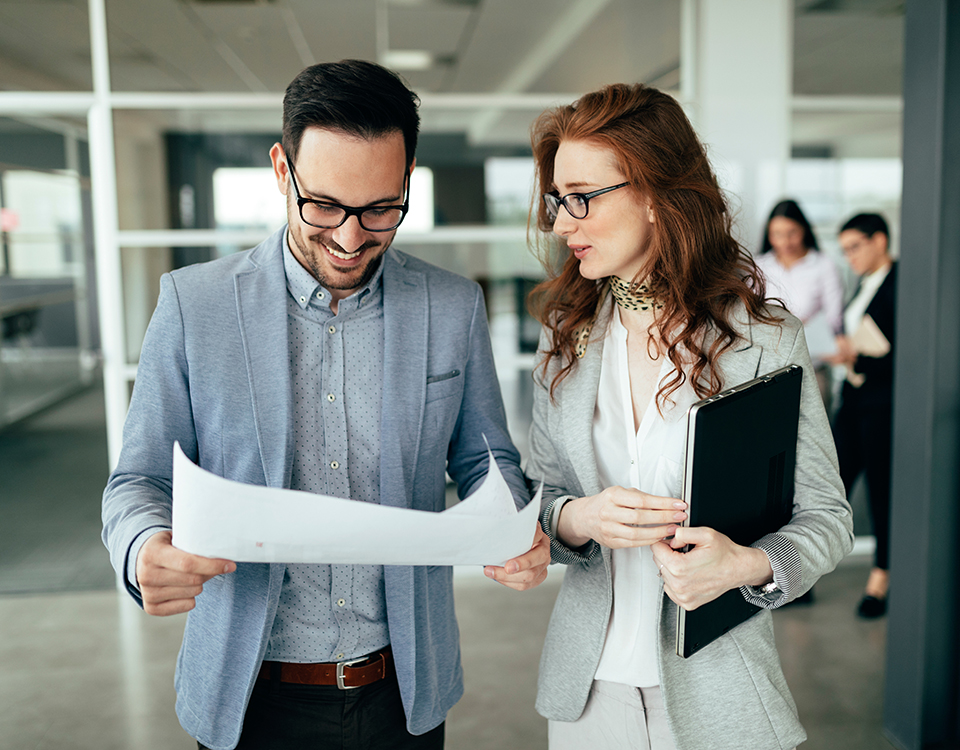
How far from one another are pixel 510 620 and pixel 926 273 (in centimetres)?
232

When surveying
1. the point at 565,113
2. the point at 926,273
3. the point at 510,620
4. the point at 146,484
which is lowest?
the point at 510,620

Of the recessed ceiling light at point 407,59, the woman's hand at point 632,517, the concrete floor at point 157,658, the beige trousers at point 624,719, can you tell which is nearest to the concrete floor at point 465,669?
the concrete floor at point 157,658

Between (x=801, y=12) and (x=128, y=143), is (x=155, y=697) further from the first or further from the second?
(x=801, y=12)

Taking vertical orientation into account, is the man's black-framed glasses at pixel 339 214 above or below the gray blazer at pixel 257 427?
above

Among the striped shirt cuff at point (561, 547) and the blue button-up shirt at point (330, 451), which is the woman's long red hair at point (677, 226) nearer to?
the striped shirt cuff at point (561, 547)

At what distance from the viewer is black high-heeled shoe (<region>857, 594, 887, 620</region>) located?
3557 mm

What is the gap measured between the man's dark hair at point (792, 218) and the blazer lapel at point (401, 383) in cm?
294

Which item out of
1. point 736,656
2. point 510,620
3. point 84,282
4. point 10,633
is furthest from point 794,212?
point 84,282

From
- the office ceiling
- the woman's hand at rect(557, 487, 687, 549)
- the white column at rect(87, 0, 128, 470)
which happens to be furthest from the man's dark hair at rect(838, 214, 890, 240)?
the white column at rect(87, 0, 128, 470)

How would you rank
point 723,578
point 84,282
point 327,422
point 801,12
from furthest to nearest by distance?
1. point 84,282
2. point 801,12
3. point 327,422
4. point 723,578

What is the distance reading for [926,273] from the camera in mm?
2266

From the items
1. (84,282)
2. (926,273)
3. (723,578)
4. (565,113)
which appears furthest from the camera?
(84,282)

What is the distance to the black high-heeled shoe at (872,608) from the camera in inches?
140

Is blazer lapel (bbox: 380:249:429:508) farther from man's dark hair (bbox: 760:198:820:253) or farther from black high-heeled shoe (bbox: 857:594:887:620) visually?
black high-heeled shoe (bbox: 857:594:887:620)
